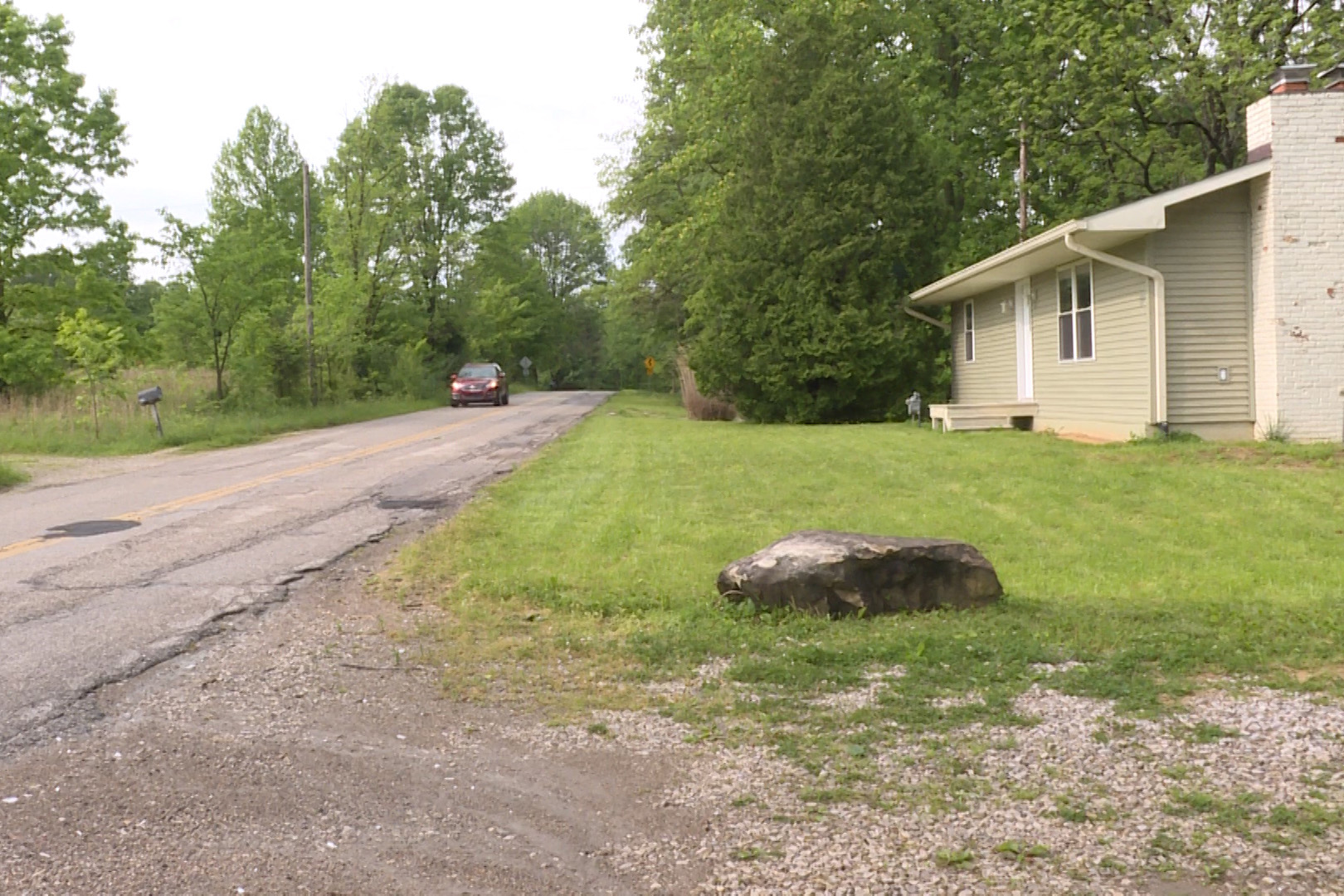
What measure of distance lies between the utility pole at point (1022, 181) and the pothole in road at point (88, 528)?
22.9 metres

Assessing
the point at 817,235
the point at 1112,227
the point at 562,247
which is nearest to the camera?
the point at 1112,227

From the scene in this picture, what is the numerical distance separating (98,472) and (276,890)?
14268 millimetres

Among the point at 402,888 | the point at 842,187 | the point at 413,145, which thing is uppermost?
the point at 413,145

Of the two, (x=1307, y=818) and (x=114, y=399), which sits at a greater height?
(x=114, y=399)

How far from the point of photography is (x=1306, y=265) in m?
14.2

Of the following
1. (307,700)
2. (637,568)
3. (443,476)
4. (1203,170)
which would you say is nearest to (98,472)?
(443,476)

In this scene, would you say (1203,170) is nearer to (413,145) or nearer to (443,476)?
(443,476)

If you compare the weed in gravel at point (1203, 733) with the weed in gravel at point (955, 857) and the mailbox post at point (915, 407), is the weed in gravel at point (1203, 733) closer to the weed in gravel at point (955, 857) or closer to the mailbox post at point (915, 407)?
the weed in gravel at point (955, 857)

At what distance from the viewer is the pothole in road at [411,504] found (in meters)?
11.0

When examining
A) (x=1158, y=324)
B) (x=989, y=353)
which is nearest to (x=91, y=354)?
(x=989, y=353)

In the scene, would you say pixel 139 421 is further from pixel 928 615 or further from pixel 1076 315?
pixel 928 615

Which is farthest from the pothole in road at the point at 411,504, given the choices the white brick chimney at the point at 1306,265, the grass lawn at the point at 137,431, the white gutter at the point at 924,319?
the white gutter at the point at 924,319

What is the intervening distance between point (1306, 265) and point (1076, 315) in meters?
3.59

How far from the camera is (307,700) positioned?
15.8 ft
